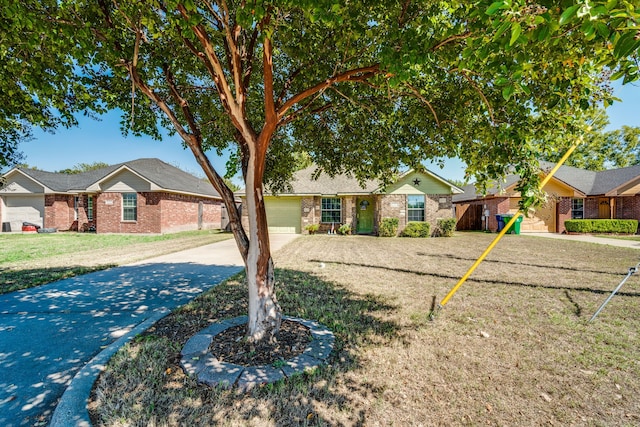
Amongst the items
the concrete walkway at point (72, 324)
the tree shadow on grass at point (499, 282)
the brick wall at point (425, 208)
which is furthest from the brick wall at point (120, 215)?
the tree shadow on grass at point (499, 282)

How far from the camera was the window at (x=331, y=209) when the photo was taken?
770 inches

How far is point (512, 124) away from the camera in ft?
10.2

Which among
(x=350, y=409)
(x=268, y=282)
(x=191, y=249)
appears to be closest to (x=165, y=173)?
(x=191, y=249)

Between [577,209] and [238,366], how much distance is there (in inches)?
1029

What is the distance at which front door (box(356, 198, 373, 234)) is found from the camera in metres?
19.8

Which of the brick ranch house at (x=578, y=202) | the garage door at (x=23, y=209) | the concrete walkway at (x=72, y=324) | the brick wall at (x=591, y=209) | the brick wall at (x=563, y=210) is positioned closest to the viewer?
the concrete walkway at (x=72, y=324)

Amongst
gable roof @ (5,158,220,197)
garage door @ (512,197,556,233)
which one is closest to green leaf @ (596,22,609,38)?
gable roof @ (5,158,220,197)

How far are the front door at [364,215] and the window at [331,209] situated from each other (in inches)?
53.2

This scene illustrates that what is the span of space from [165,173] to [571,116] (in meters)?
24.1

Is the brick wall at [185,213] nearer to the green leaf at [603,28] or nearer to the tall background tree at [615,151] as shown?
the green leaf at [603,28]

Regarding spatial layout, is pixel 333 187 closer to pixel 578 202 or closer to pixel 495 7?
pixel 578 202

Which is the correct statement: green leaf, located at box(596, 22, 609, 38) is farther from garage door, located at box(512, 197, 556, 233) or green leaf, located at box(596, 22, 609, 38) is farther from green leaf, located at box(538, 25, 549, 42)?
garage door, located at box(512, 197, 556, 233)

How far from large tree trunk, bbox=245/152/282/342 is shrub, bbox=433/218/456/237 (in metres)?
16.2

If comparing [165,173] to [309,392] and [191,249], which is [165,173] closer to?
[191,249]
